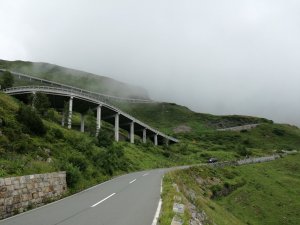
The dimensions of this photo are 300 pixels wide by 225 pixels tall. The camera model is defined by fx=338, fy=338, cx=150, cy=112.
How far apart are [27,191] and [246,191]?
107 ft

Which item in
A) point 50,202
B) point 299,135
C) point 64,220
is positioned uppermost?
point 64,220

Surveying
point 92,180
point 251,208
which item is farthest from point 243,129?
point 92,180

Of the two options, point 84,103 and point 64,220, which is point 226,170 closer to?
point 84,103

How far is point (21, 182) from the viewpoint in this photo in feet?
50.2

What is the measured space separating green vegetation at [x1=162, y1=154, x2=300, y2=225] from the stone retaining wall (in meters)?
8.94

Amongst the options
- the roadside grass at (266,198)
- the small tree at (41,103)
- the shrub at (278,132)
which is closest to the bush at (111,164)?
the roadside grass at (266,198)

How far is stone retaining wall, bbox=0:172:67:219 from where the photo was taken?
13.9m

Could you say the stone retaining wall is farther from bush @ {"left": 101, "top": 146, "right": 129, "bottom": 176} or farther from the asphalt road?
bush @ {"left": 101, "top": 146, "right": 129, "bottom": 176}

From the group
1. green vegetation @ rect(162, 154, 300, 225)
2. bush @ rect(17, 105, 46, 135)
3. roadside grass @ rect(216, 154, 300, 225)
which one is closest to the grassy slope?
bush @ rect(17, 105, 46, 135)

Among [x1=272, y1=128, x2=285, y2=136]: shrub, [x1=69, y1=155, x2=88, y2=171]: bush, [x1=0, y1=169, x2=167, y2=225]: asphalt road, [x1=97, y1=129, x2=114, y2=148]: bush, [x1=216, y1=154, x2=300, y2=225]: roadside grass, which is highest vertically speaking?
[x1=0, y1=169, x2=167, y2=225]: asphalt road

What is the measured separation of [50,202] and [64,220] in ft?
20.0

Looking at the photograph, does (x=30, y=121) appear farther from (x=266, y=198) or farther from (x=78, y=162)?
(x=266, y=198)

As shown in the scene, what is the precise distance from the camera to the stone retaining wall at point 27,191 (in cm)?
1394

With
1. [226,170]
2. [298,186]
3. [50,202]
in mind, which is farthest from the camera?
[226,170]
